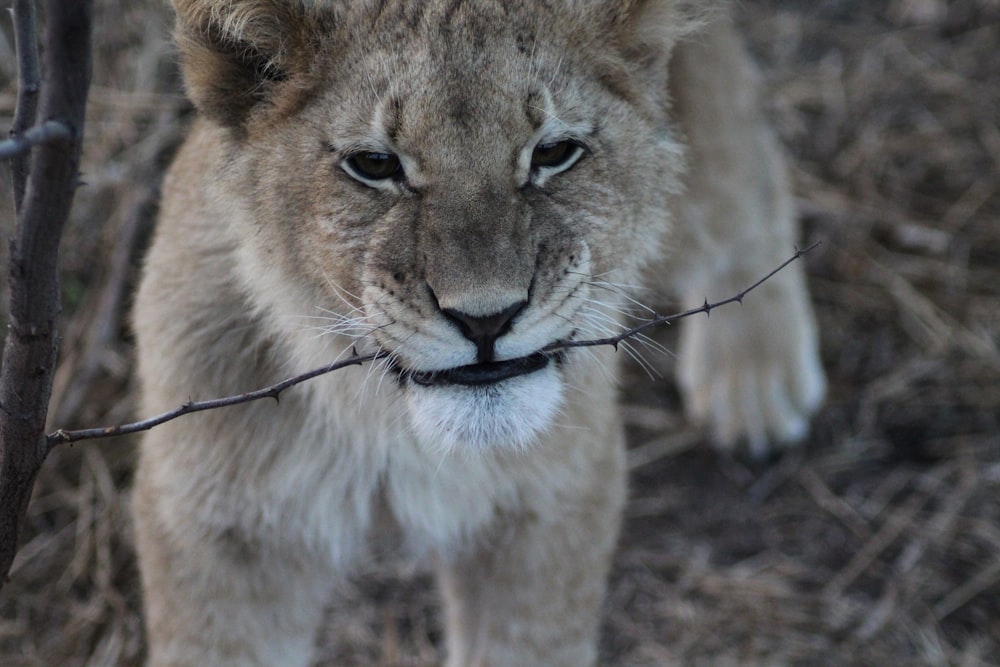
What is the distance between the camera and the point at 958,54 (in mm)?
5980

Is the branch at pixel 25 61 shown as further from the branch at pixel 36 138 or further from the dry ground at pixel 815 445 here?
the dry ground at pixel 815 445

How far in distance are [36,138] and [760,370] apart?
142 inches

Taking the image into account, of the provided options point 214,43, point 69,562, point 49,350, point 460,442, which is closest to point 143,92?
point 69,562

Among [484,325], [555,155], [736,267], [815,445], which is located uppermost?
[555,155]

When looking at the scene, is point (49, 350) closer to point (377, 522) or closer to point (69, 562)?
point (377, 522)

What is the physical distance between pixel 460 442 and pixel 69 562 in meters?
2.21

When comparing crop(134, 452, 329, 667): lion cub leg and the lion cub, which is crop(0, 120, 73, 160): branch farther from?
crop(134, 452, 329, 667): lion cub leg

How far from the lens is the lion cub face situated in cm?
226

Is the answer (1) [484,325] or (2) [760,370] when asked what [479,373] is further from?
(2) [760,370]

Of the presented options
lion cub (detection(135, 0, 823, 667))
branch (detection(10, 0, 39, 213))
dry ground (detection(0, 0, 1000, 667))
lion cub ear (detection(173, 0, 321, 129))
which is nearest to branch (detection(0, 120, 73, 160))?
branch (detection(10, 0, 39, 213))

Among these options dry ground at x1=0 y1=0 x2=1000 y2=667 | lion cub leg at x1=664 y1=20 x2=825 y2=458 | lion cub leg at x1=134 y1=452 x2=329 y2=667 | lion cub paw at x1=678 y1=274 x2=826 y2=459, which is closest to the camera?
lion cub leg at x1=134 y1=452 x2=329 y2=667

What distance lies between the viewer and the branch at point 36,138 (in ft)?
4.75

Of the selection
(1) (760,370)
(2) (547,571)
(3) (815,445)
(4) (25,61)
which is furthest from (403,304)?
(3) (815,445)

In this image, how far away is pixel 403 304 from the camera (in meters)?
2.27
